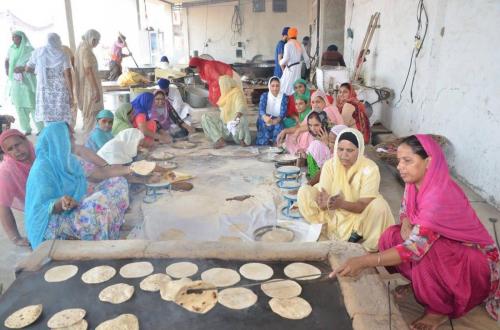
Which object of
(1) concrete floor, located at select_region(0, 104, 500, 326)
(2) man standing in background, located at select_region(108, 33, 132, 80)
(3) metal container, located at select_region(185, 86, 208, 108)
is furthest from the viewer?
(2) man standing in background, located at select_region(108, 33, 132, 80)

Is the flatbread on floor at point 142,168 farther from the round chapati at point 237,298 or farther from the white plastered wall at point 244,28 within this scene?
the white plastered wall at point 244,28

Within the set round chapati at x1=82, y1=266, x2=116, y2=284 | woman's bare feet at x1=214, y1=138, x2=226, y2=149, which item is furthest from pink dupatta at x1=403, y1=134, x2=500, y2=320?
woman's bare feet at x1=214, y1=138, x2=226, y2=149

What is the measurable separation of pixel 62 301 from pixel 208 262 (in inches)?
26.0

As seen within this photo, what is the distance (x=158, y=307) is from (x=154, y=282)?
17 cm

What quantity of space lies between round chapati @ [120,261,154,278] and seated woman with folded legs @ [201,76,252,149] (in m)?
3.17

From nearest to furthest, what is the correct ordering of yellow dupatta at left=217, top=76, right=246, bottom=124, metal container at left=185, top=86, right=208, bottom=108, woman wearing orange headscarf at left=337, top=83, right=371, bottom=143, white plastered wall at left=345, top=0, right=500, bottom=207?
white plastered wall at left=345, top=0, right=500, bottom=207, woman wearing orange headscarf at left=337, top=83, right=371, bottom=143, yellow dupatta at left=217, top=76, right=246, bottom=124, metal container at left=185, top=86, right=208, bottom=108

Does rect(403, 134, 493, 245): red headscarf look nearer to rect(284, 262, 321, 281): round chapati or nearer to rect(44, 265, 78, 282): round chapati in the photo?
rect(284, 262, 321, 281): round chapati

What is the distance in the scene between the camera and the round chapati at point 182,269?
1.84m

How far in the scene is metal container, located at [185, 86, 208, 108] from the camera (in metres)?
7.39

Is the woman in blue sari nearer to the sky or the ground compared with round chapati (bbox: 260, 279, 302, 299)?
nearer to the sky

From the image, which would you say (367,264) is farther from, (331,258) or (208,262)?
(208,262)

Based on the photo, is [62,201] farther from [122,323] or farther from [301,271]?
[301,271]

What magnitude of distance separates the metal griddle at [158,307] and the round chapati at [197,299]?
24mm

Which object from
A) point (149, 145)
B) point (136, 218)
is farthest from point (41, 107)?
point (136, 218)
